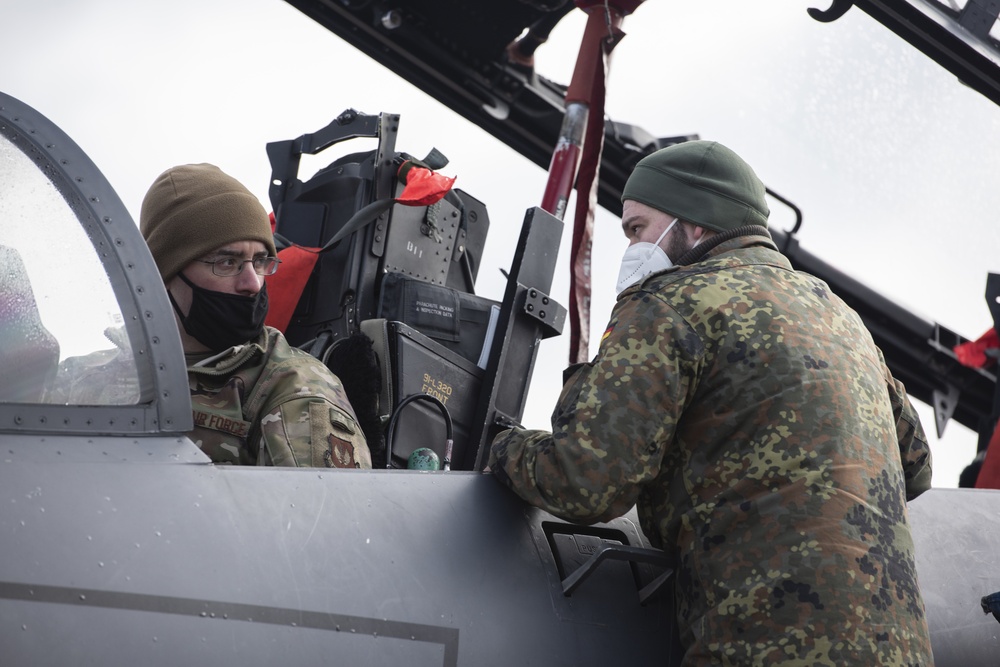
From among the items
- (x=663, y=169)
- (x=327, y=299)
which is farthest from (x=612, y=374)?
(x=327, y=299)

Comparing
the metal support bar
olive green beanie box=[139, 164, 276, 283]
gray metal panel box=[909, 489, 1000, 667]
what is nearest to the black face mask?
olive green beanie box=[139, 164, 276, 283]

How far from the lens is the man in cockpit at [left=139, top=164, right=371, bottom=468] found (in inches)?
98.9

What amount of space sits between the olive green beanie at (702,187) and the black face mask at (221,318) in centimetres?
93

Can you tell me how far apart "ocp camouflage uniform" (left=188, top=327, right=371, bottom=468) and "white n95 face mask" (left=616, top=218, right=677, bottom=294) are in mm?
673

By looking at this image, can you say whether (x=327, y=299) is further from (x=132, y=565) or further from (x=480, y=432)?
(x=132, y=565)

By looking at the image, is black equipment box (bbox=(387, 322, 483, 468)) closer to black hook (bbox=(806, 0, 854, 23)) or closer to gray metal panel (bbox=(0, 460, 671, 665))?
gray metal panel (bbox=(0, 460, 671, 665))

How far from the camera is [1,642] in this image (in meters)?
1.53

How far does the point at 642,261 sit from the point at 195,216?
1.10 meters

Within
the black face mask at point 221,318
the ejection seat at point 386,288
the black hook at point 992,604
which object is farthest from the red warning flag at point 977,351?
the black face mask at point 221,318

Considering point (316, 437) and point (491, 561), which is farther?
point (316, 437)

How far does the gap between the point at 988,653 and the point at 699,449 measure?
0.99 meters

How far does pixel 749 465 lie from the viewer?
2070 mm

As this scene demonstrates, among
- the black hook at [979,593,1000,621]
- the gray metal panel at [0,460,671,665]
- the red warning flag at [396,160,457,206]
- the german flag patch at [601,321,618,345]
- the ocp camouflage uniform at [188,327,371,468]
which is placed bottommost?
the gray metal panel at [0,460,671,665]

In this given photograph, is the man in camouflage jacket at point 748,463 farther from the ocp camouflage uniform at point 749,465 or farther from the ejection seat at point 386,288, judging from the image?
the ejection seat at point 386,288
